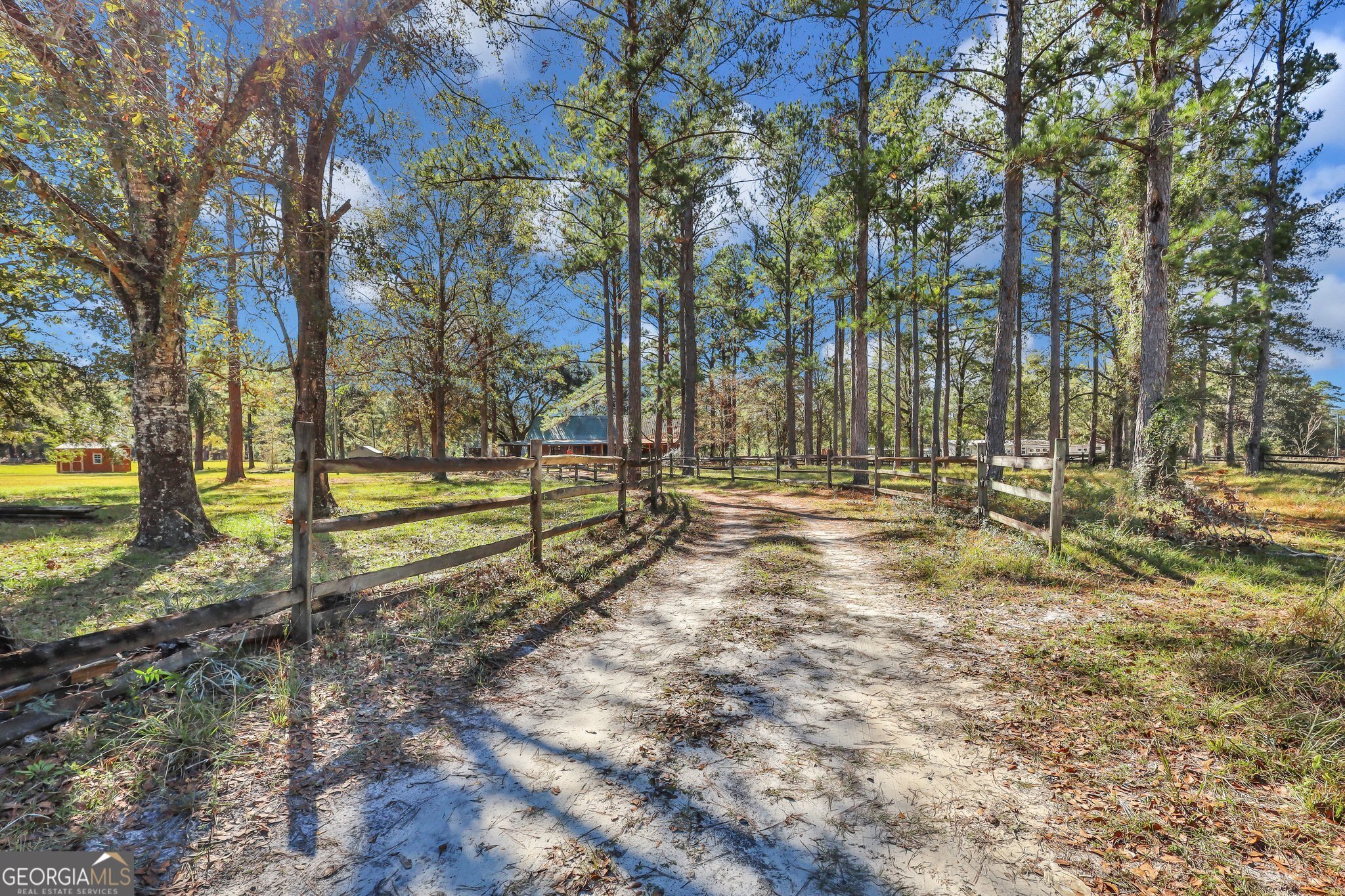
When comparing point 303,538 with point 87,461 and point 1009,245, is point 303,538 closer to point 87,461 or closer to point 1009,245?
point 1009,245

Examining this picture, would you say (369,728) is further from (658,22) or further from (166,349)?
(658,22)

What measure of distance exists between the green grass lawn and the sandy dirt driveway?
12.1 feet

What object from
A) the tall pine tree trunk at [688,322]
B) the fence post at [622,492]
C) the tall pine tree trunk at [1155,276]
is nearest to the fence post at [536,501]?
the fence post at [622,492]

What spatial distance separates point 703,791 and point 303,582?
10.1ft

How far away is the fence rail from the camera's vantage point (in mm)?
2312

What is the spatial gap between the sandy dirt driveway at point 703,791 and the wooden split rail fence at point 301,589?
134cm

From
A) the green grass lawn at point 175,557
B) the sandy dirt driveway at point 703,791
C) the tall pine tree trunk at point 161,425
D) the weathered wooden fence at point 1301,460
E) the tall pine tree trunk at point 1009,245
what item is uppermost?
the tall pine tree trunk at point 1009,245

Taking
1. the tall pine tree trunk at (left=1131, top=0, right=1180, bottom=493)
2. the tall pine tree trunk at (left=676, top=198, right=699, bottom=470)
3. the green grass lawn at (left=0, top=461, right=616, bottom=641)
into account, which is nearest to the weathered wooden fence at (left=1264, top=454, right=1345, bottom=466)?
the tall pine tree trunk at (left=1131, top=0, right=1180, bottom=493)

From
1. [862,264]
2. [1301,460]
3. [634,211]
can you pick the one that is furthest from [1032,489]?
[1301,460]

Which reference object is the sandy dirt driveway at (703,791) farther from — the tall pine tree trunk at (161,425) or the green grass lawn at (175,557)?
the tall pine tree trunk at (161,425)

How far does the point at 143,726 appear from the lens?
Result: 2.54 meters

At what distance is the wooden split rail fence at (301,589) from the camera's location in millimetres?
2309

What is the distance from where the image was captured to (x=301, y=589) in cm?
358

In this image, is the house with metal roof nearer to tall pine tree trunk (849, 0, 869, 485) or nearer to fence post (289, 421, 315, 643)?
tall pine tree trunk (849, 0, 869, 485)
